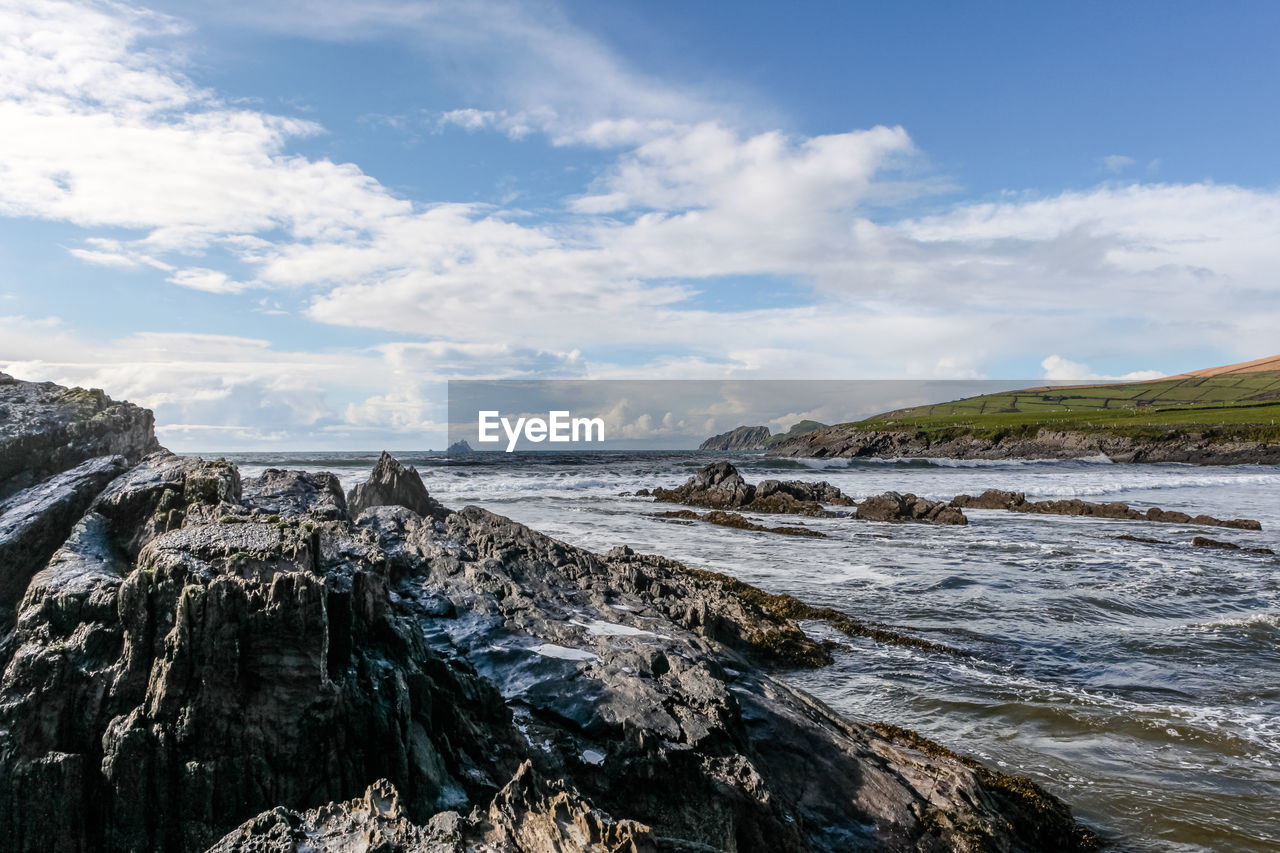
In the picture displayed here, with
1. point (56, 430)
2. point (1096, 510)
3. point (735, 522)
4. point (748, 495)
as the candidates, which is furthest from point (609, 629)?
point (1096, 510)

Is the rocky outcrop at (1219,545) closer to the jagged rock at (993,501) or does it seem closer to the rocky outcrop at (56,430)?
the jagged rock at (993,501)

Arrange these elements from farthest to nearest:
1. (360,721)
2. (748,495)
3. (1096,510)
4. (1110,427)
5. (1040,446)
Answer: (1110,427)
(1040,446)
(748,495)
(1096,510)
(360,721)

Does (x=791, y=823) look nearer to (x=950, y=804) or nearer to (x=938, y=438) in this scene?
(x=950, y=804)

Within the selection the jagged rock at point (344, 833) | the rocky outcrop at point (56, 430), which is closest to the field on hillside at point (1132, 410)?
the rocky outcrop at point (56, 430)

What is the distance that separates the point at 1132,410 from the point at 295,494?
12700 centimetres

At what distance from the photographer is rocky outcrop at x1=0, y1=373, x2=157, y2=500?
6758 millimetres

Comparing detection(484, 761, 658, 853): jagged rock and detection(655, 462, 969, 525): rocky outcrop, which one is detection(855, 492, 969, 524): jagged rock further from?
detection(484, 761, 658, 853): jagged rock

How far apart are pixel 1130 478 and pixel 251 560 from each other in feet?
173

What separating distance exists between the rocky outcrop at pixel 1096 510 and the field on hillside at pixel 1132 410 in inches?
2262

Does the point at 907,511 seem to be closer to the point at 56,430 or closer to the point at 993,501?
the point at 993,501

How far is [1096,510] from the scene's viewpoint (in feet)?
87.2

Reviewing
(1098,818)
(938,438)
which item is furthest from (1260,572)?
(938,438)

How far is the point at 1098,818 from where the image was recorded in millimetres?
5367

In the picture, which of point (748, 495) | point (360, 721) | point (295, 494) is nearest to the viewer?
point (360, 721)
